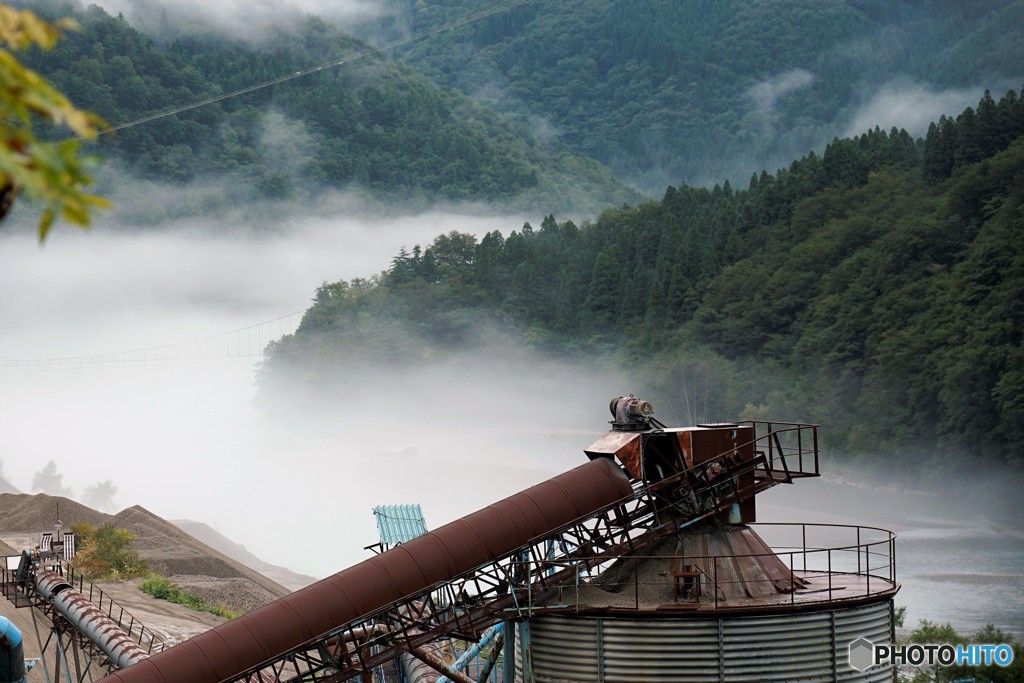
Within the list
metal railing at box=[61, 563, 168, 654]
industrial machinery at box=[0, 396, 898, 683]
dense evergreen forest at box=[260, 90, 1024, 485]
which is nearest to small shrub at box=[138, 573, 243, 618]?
metal railing at box=[61, 563, 168, 654]

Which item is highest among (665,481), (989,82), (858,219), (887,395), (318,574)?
(989,82)

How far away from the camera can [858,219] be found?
13025 centimetres

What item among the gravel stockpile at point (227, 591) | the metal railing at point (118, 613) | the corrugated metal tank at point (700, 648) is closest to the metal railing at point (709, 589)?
the corrugated metal tank at point (700, 648)

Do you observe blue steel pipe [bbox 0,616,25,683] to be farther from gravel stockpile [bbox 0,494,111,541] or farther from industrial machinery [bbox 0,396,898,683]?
gravel stockpile [bbox 0,494,111,541]

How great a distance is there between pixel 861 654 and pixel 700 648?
3338 millimetres

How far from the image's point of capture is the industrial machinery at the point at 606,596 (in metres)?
22.9

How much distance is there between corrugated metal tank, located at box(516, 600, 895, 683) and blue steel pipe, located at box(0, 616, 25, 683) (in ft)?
43.0

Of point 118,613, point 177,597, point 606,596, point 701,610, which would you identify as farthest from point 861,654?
point 177,597

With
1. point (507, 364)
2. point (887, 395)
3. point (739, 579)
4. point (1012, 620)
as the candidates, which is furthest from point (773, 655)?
point (507, 364)

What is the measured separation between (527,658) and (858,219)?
4425 inches

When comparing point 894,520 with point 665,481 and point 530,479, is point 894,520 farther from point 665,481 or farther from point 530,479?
point 665,481

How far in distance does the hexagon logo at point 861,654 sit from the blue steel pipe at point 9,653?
60.4 feet

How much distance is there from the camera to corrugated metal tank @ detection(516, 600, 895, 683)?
23.3m

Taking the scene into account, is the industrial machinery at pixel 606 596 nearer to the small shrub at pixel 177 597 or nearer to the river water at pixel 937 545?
the small shrub at pixel 177 597
